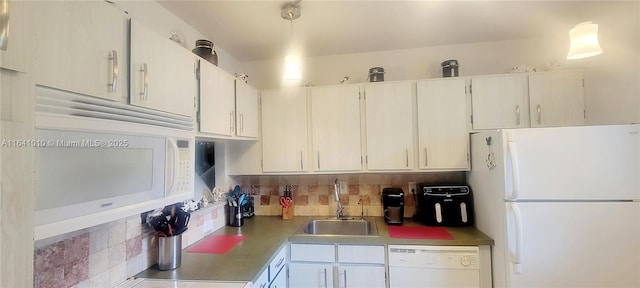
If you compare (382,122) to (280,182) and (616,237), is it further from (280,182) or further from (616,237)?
(616,237)

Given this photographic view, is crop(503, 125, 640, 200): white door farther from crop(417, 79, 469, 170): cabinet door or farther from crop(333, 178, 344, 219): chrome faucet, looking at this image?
crop(333, 178, 344, 219): chrome faucet

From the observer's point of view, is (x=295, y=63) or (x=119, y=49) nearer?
(x=119, y=49)

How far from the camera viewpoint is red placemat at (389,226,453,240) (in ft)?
6.38

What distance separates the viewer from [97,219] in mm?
795

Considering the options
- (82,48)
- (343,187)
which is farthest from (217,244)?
(82,48)

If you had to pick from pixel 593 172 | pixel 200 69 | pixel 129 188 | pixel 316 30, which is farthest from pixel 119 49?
pixel 593 172

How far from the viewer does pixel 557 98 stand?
80.4 inches

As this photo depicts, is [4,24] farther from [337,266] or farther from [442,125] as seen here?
[442,125]

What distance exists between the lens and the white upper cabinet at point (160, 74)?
103cm

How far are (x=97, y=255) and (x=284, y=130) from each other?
148 centimetres

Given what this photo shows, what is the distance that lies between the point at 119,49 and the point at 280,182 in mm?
1873

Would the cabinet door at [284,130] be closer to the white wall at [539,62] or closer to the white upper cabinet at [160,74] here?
the white wall at [539,62]

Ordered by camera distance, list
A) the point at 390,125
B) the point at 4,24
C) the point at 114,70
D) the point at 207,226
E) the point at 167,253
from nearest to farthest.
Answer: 1. the point at 4,24
2. the point at 114,70
3. the point at 167,253
4. the point at 207,226
5. the point at 390,125

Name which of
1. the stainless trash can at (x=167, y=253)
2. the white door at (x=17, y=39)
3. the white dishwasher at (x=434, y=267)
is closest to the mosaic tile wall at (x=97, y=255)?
the stainless trash can at (x=167, y=253)
